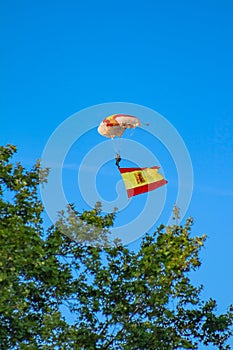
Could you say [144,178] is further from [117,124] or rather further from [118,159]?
[117,124]

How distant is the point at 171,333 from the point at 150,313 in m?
0.76

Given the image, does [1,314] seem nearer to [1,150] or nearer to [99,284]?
[99,284]

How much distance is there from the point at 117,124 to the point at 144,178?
6.25ft

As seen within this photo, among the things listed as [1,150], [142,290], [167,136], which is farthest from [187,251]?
[1,150]

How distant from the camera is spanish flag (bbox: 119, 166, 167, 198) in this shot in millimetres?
21000

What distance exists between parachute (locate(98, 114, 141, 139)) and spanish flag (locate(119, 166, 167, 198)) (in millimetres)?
1278

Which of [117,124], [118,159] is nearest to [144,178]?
[118,159]

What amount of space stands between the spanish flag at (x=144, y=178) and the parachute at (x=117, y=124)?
128cm

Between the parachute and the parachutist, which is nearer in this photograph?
the parachute

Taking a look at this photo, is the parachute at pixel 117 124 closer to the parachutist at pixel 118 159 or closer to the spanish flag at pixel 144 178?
the parachutist at pixel 118 159

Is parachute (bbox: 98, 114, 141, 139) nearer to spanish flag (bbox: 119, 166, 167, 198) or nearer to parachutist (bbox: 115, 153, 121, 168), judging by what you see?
parachutist (bbox: 115, 153, 121, 168)

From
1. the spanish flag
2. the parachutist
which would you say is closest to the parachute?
the parachutist

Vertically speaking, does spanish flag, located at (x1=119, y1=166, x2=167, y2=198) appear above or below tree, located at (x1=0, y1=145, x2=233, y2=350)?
above

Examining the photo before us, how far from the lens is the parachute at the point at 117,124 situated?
20959 mm
